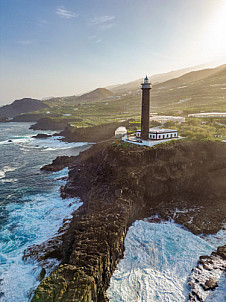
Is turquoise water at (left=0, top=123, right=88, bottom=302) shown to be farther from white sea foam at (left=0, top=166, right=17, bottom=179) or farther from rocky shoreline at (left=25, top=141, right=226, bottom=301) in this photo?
rocky shoreline at (left=25, top=141, right=226, bottom=301)

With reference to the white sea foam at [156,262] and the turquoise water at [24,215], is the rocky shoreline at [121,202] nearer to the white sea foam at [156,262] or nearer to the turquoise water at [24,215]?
the white sea foam at [156,262]

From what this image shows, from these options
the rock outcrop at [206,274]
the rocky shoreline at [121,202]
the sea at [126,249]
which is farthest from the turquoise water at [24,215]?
the rock outcrop at [206,274]

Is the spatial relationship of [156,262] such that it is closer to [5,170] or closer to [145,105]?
[145,105]

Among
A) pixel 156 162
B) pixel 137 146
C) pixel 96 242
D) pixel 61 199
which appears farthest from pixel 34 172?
pixel 96 242

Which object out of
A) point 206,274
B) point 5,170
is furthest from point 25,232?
point 5,170

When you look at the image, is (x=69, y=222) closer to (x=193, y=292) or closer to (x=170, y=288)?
(x=170, y=288)

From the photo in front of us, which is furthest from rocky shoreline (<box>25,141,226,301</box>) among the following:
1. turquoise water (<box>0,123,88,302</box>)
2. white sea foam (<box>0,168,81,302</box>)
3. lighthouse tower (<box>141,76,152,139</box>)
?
lighthouse tower (<box>141,76,152,139</box>)

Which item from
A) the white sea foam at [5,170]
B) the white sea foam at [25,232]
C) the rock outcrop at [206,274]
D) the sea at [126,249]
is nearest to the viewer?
the rock outcrop at [206,274]
